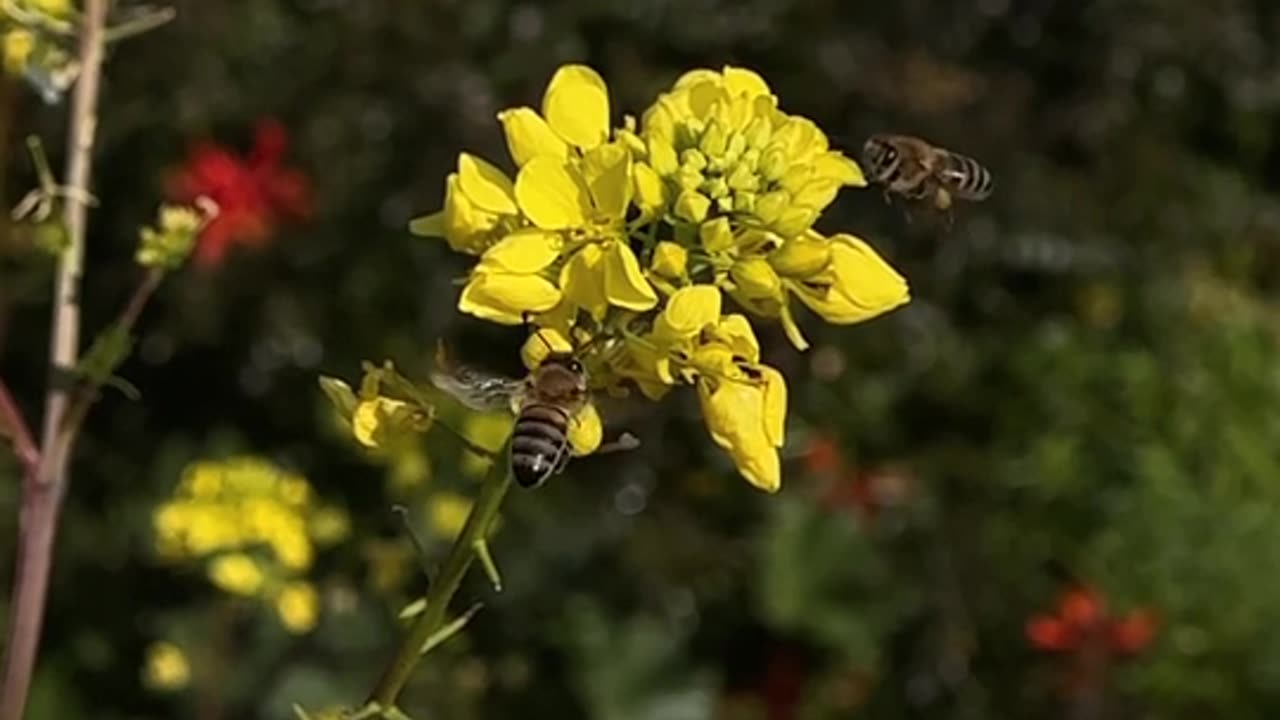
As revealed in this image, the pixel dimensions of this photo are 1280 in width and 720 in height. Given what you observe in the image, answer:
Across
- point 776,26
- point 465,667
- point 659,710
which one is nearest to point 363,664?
point 465,667

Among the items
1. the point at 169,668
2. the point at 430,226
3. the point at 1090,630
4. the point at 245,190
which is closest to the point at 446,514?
the point at 169,668

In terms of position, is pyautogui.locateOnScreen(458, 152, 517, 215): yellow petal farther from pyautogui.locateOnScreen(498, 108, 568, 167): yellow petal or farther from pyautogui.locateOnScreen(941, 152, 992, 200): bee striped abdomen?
pyautogui.locateOnScreen(941, 152, 992, 200): bee striped abdomen

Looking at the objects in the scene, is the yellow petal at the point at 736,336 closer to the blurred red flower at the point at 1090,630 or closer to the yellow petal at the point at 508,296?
the yellow petal at the point at 508,296

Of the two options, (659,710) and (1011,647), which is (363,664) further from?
(1011,647)

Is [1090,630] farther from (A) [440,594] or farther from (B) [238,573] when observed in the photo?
(A) [440,594]

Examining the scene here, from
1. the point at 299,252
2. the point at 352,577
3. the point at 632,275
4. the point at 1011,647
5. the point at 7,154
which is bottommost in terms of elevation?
the point at 1011,647

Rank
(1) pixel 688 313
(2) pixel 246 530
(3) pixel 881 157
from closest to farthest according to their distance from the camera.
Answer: (1) pixel 688 313 < (3) pixel 881 157 < (2) pixel 246 530

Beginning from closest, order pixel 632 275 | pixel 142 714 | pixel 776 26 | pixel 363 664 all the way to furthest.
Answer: pixel 632 275
pixel 363 664
pixel 142 714
pixel 776 26
